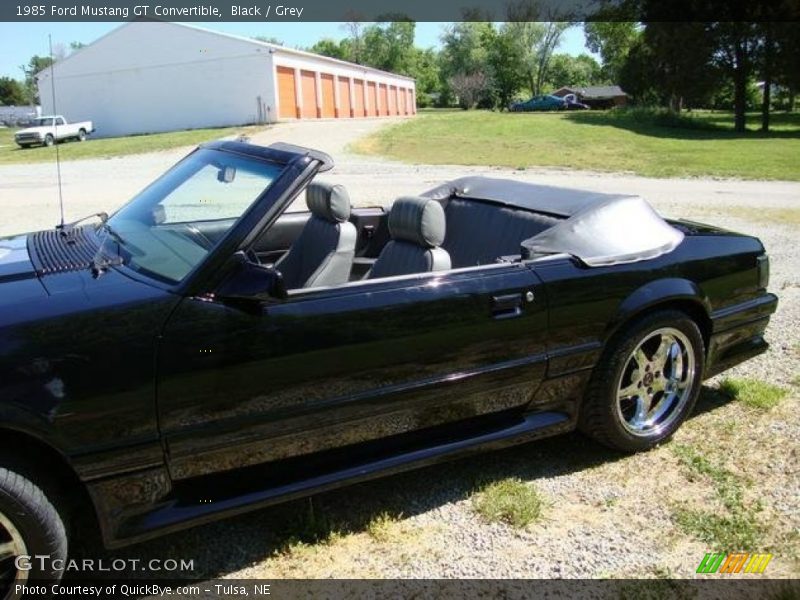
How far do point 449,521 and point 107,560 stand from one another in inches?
52.1

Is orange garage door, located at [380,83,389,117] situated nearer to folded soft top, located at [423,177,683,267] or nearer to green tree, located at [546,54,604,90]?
green tree, located at [546,54,604,90]

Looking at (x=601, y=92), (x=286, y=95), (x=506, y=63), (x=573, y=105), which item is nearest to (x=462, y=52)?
(x=506, y=63)

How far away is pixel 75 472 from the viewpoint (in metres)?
2.26

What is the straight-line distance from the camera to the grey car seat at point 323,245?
11.2 ft

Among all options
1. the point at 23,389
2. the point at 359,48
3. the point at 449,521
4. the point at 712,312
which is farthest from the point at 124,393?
the point at 359,48

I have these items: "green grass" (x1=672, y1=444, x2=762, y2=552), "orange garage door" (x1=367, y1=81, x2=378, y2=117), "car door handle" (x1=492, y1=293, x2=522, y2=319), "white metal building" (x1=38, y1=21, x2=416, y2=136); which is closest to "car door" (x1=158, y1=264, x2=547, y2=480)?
"car door handle" (x1=492, y1=293, x2=522, y2=319)

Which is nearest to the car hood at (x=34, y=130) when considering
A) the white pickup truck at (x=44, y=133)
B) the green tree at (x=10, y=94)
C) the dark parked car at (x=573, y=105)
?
the white pickup truck at (x=44, y=133)

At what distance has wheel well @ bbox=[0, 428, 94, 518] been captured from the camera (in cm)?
219

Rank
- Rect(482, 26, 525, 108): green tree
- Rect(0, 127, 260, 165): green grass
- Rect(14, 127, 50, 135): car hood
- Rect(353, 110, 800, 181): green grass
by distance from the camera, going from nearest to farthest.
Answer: Rect(353, 110, 800, 181): green grass
Rect(0, 127, 260, 165): green grass
Rect(14, 127, 50, 135): car hood
Rect(482, 26, 525, 108): green tree

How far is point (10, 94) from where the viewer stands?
80.9m

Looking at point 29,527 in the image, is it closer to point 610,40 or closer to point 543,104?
point 543,104

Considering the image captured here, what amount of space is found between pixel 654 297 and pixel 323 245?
1592 millimetres

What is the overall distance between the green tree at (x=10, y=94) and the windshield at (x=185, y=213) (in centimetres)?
9067

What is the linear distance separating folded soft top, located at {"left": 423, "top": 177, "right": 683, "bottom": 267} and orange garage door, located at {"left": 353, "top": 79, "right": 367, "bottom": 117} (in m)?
47.3
